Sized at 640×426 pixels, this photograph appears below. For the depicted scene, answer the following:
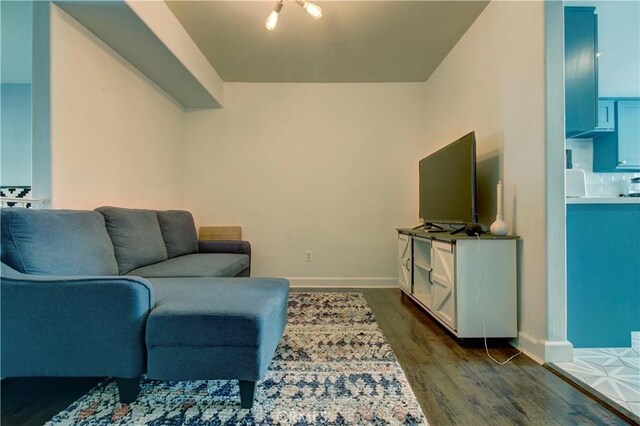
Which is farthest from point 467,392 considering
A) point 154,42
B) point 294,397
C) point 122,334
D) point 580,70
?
point 154,42

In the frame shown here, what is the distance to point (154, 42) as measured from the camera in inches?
87.3

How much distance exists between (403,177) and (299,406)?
9.59 feet

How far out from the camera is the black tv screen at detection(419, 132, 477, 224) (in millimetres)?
2059

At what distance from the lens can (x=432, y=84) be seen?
341cm

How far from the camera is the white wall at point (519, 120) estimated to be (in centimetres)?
174

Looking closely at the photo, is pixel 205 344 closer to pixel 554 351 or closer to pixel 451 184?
pixel 554 351

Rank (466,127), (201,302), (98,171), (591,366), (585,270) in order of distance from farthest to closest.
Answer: (466,127) < (98,171) < (585,270) < (591,366) < (201,302)

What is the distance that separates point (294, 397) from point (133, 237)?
5.53 feet

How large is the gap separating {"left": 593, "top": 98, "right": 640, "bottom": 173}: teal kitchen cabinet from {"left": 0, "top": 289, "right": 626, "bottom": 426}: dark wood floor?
3.45 meters

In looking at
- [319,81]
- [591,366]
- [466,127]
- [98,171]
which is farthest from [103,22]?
[591,366]

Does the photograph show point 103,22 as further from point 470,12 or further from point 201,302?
point 470,12

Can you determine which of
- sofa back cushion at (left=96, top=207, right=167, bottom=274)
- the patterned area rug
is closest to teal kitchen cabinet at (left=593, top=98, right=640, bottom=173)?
the patterned area rug

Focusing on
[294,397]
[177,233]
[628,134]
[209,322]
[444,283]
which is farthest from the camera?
[628,134]

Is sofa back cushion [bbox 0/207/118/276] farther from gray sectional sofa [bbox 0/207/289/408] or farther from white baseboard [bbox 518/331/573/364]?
white baseboard [bbox 518/331/573/364]
